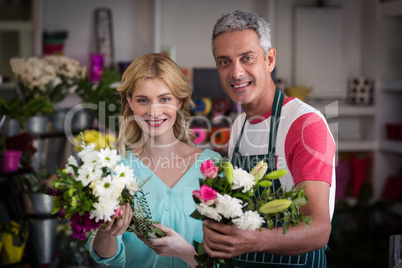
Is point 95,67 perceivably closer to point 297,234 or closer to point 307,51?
point 307,51

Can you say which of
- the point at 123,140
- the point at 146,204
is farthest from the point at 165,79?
the point at 146,204

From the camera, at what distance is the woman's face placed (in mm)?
1641

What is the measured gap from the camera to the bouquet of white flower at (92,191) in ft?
4.10

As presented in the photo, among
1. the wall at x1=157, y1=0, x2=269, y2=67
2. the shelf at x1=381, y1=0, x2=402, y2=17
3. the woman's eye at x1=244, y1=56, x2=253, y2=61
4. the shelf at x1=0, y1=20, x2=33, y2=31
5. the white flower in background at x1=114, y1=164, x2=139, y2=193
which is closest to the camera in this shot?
the white flower in background at x1=114, y1=164, x2=139, y2=193

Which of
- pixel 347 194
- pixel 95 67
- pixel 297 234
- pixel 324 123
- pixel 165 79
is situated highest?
pixel 95 67

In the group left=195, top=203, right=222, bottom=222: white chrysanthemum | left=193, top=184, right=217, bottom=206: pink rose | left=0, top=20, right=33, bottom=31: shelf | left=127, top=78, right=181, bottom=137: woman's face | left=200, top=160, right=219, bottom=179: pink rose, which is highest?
left=0, top=20, right=33, bottom=31: shelf

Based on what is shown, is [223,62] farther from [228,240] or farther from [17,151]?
[17,151]

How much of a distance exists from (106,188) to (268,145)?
550 millimetres

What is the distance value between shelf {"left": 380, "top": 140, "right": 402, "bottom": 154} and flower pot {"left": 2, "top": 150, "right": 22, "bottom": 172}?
3104 millimetres

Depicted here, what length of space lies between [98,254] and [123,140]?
406 mm

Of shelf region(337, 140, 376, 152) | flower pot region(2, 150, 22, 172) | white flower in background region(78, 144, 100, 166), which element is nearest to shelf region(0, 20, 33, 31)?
flower pot region(2, 150, 22, 172)

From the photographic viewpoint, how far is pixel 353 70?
16.5 feet

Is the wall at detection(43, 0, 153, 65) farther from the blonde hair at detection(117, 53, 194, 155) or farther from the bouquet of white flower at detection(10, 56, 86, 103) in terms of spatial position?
the blonde hair at detection(117, 53, 194, 155)

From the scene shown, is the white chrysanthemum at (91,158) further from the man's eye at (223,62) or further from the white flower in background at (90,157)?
the man's eye at (223,62)
